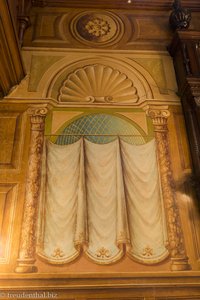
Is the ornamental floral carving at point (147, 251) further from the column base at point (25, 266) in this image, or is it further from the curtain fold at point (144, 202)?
the column base at point (25, 266)

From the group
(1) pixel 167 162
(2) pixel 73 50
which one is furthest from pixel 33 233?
(2) pixel 73 50

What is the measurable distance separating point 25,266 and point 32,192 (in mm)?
754

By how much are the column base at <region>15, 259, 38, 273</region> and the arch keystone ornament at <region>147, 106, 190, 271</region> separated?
1.33m

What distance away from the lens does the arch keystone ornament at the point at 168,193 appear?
3.06 metres

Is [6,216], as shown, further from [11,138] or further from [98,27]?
[98,27]

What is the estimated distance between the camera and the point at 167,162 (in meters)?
3.59

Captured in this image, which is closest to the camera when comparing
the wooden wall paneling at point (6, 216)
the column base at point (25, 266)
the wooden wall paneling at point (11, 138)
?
the column base at point (25, 266)

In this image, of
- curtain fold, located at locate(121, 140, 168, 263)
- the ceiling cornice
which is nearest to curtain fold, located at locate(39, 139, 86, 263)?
curtain fold, located at locate(121, 140, 168, 263)

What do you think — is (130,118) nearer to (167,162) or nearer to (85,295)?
(167,162)

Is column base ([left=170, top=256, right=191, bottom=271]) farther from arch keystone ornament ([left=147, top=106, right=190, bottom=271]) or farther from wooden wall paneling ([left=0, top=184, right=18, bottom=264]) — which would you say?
wooden wall paneling ([left=0, top=184, right=18, bottom=264])

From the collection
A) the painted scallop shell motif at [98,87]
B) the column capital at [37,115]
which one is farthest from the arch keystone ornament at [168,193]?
the column capital at [37,115]

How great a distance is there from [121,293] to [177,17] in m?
3.72

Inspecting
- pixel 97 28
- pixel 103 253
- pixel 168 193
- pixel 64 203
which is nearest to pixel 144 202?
pixel 168 193

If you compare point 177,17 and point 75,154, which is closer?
point 75,154
